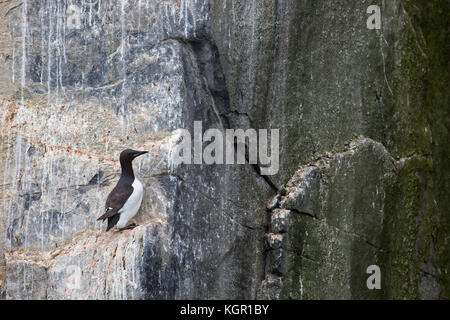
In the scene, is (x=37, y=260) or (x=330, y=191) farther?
(x=330, y=191)

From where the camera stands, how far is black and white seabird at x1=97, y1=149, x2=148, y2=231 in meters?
5.89

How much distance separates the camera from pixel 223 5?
6273 millimetres

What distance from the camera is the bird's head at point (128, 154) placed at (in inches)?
232

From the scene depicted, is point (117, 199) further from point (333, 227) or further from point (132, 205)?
point (333, 227)

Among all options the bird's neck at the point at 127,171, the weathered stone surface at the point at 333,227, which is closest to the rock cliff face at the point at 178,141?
the weathered stone surface at the point at 333,227

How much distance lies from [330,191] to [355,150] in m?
0.46

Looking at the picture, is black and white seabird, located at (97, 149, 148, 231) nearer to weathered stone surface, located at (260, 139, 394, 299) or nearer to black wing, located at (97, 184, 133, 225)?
black wing, located at (97, 184, 133, 225)

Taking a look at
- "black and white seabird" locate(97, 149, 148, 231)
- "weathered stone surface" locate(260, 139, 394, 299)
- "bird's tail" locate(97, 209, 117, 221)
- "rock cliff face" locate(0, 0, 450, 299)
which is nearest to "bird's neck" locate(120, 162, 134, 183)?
"black and white seabird" locate(97, 149, 148, 231)
